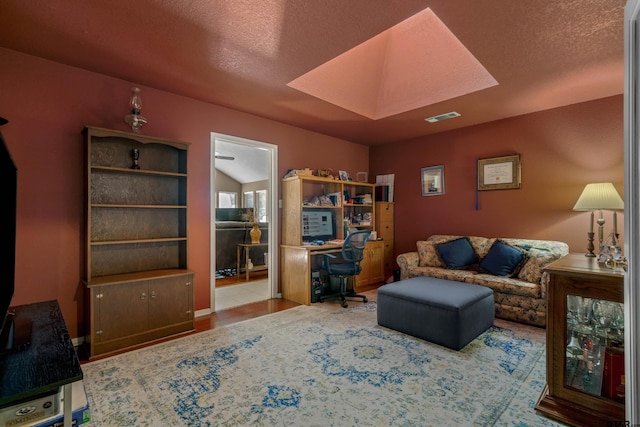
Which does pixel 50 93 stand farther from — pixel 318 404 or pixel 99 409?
pixel 318 404

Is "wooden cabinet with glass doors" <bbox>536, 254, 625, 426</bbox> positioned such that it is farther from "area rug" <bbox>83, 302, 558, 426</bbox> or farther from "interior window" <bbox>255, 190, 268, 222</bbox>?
"interior window" <bbox>255, 190, 268, 222</bbox>

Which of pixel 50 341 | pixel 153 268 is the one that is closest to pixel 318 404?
pixel 50 341

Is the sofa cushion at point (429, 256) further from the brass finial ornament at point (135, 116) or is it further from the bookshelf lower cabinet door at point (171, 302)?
the brass finial ornament at point (135, 116)

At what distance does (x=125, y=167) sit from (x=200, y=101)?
111 centimetres

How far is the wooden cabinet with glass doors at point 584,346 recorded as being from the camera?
A: 1.57 metres

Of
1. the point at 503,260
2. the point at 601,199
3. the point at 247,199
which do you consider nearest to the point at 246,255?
the point at 503,260

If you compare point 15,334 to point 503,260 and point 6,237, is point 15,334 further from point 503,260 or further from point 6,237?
point 503,260

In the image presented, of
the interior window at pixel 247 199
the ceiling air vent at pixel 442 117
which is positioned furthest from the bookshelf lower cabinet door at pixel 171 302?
the interior window at pixel 247 199

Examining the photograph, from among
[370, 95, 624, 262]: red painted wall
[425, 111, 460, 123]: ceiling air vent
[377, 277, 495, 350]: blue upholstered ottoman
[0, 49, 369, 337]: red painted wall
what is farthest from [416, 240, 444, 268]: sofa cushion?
[0, 49, 369, 337]: red painted wall

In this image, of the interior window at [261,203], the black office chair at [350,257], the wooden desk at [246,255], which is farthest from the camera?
the interior window at [261,203]

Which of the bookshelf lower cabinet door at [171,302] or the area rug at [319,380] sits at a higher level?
the bookshelf lower cabinet door at [171,302]

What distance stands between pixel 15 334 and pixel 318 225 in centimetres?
341

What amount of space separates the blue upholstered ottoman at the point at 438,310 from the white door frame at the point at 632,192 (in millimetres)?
1380

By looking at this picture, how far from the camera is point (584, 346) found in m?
1.72
